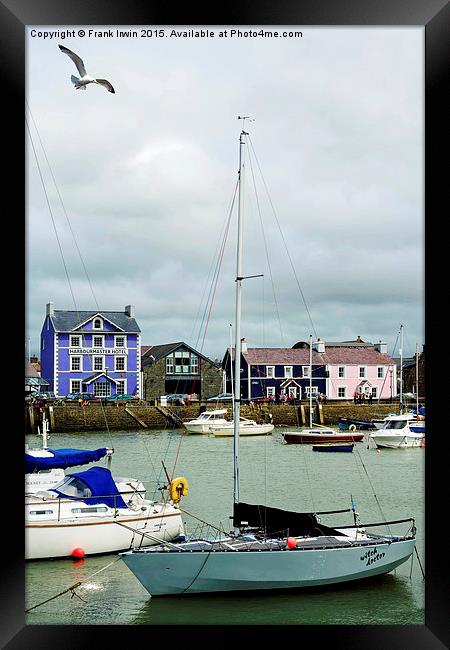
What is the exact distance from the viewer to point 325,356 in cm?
3350

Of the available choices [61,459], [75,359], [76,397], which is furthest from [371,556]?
[75,359]

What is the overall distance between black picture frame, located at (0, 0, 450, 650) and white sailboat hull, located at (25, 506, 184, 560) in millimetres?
3841

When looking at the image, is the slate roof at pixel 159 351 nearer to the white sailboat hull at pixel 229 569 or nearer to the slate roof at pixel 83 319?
the slate roof at pixel 83 319

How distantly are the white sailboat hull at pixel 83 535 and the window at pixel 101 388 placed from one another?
18.4m

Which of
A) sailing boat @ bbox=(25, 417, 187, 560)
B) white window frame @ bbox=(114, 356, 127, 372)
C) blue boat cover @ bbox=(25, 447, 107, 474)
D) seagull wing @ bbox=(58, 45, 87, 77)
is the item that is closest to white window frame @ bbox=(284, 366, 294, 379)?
white window frame @ bbox=(114, 356, 127, 372)

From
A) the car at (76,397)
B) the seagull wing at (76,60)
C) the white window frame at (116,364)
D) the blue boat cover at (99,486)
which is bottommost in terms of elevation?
the blue boat cover at (99,486)

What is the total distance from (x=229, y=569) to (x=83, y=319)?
787 inches

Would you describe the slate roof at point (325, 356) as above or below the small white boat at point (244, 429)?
above

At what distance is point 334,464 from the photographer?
1919 cm

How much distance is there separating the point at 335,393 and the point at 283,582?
1056 inches

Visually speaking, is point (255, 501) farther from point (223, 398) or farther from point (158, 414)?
point (223, 398)

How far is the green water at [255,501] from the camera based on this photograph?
22.0 ft
